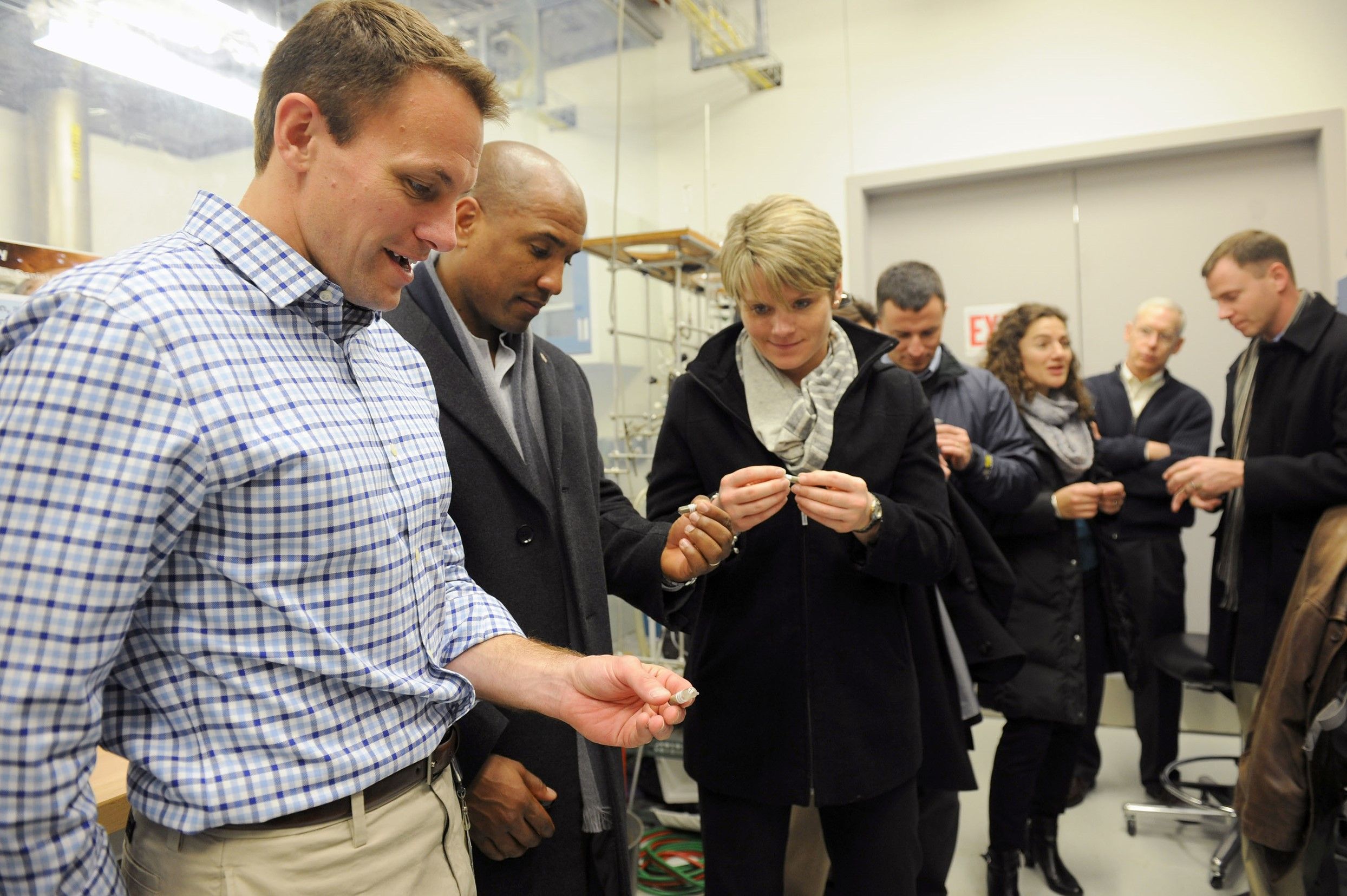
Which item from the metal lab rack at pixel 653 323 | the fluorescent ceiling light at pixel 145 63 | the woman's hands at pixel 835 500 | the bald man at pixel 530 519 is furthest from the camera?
Answer: the metal lab rack at pixel 653 323

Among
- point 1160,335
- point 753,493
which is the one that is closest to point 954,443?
point 753,493

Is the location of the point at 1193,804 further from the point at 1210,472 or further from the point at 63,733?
the point at 63,733

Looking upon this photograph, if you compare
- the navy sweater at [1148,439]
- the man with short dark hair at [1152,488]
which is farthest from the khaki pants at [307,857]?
the navy sweater at [1148,439]

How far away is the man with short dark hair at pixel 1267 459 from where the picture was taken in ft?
7.93

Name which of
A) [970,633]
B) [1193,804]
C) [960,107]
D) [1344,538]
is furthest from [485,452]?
[960,107]

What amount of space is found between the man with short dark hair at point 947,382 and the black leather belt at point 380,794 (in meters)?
1.84

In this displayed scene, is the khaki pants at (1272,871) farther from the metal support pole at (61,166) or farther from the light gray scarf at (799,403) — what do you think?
the metal support pole at (61,166)

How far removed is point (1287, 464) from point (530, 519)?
7.03 feet

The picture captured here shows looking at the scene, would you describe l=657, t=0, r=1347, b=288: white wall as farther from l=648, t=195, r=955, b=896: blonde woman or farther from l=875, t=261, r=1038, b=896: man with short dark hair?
l=648, t=195, r=955, b=896: blonde woman

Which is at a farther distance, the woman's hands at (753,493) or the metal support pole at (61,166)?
the metal support pole at (61,166)

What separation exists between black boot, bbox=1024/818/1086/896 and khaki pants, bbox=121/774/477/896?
2.33 m

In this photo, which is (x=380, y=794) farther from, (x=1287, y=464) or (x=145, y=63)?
(x=1287, y=464)

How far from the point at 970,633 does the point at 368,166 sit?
1.73 meters

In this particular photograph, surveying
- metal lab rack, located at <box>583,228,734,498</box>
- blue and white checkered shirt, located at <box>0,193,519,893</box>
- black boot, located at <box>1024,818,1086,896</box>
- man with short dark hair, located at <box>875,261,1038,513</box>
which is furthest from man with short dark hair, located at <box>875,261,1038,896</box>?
blue and white checkered shirt, located at <box>0,193,519,893</box>
